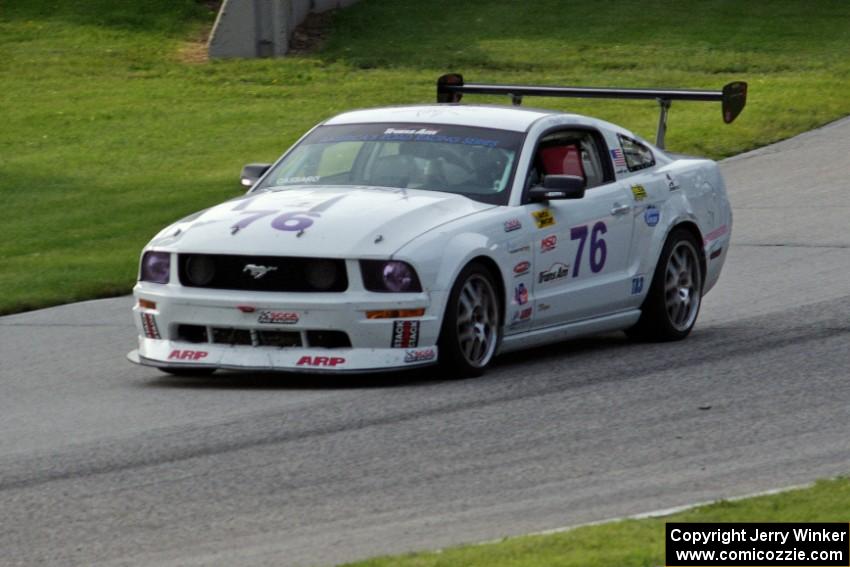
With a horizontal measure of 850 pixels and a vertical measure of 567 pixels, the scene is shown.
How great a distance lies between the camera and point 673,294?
11492 millimetres

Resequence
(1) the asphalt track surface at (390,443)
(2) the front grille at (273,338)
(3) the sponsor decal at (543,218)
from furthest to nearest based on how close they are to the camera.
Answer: (3) the sponsor decal at (543,218)
(2) the front grille at (273,338)
(1) the asphalt track surface at (390,443)

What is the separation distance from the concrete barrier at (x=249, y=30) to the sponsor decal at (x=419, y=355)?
782 inches

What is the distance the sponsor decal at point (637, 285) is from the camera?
11.2m

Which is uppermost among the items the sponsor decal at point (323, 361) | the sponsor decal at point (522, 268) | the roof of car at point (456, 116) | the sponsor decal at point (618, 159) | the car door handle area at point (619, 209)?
the roof of car at point (456, 116)

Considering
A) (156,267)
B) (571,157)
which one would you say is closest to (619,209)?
(571,157)

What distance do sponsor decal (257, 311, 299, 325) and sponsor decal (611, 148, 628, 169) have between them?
109 inches

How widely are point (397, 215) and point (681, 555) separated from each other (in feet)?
13.7

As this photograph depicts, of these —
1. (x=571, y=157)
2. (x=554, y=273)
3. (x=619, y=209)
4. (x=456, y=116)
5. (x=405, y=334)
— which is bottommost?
(x=405, y=334)

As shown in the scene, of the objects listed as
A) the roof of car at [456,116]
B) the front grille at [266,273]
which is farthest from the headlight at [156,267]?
the roof of car at [456,116]

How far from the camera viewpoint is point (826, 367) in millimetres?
10117

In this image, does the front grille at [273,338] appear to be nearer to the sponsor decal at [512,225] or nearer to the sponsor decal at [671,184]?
the sponsor decal at [512,225]

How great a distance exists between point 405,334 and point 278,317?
636 millimetres

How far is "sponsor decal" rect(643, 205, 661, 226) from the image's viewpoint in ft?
37.0

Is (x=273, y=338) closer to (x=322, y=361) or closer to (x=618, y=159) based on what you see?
(x=322, y=361)
